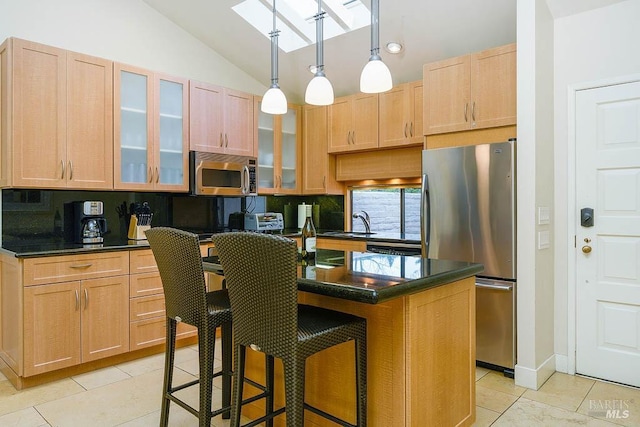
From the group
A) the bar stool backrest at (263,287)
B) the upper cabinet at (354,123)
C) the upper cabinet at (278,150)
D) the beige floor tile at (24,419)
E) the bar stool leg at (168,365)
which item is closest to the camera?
the bar stool backrest at (263,287)

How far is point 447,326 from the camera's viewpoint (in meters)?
2.06

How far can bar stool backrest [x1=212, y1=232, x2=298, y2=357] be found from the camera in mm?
1580

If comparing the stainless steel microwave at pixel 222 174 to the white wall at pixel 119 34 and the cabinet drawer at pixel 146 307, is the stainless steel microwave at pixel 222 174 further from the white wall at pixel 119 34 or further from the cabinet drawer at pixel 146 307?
the cabinet drawer at pixel 146 307

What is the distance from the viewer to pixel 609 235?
3004 millimetres

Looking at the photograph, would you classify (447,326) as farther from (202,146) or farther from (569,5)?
(202,146)

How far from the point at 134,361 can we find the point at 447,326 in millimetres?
2610

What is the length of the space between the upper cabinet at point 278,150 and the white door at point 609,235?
2.96 m

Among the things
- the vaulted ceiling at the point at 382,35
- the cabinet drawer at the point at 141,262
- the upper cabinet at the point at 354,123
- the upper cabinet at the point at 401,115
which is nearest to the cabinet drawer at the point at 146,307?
the cabinet drawer at the point at 141,262

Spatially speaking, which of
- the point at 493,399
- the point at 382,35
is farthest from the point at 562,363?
the point at 382,35

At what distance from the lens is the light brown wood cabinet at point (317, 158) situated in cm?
496

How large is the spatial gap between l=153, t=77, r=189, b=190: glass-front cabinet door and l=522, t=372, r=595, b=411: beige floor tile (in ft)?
10.9

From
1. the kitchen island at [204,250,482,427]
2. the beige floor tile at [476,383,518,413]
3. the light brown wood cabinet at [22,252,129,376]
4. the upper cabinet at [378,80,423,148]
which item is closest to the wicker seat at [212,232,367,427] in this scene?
the kitchen island at [204,250,482,427]

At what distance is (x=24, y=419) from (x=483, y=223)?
3.23 m

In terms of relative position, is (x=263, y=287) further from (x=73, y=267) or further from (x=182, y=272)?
(x=73, y=267)
